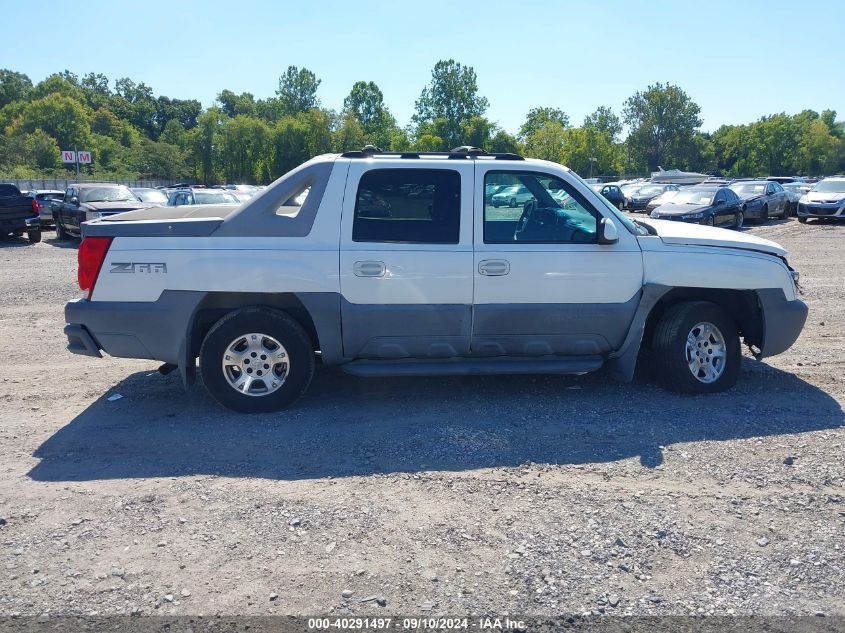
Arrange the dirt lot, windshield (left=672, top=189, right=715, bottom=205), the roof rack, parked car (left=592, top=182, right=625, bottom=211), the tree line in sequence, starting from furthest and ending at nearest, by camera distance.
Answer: the tree line
windshield (left=672, top=189, right=715, bottom=205)
parked car (left=592, top=182, right=625, bottom=211)
the roof rack
the dirt lot

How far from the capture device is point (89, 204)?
19.4m

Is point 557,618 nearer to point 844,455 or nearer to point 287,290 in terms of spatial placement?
point 844,455

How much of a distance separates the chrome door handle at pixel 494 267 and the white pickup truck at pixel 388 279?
0.04 feet

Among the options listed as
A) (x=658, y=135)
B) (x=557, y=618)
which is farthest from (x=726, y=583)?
(x=658, y=135)

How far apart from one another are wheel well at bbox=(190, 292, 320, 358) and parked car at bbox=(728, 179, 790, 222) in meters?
22.6

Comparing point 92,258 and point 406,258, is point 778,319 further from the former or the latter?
point 92,258

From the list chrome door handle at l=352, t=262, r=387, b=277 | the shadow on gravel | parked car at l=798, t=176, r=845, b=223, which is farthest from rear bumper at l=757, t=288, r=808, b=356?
parked car at l=798, t=176, r=845, b=223

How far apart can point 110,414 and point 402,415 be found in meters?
2.38

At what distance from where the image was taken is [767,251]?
613cm

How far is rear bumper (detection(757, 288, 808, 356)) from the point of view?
6.10 m

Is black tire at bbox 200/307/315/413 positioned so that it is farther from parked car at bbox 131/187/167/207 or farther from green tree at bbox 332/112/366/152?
green tree at bbox 332/112/366/152

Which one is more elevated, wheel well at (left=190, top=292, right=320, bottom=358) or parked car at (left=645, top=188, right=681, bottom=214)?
parked car at (left=645, top=188, right=681, bottom=214)

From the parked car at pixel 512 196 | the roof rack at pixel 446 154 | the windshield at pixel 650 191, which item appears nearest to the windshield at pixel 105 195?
the roof rack at pixel 446 154

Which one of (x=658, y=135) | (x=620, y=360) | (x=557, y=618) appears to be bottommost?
(x=557, y=618)
